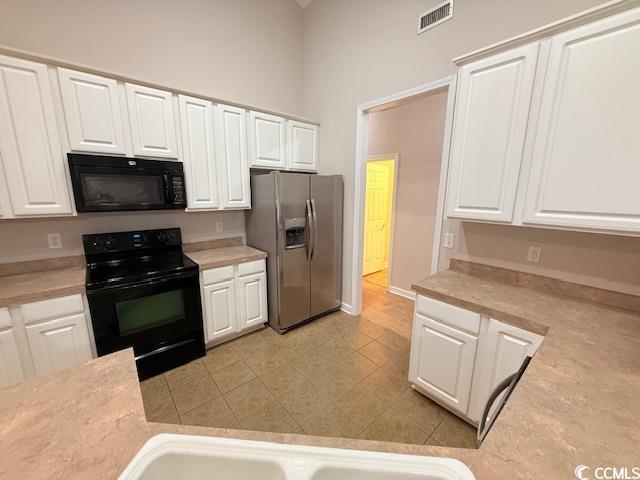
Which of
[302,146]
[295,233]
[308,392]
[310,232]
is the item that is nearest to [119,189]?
[295,233]

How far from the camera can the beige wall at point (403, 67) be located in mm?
1563

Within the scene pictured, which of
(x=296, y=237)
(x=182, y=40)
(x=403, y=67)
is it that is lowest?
(x=296, y=237)

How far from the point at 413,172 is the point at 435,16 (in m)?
1.75

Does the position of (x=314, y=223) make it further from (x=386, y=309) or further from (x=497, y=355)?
(x=497, y=355)

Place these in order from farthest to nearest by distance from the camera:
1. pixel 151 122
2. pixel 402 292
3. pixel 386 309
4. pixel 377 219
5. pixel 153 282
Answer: pixel 377 219
pixel 402 292
pixel 386 309
pixel 151 122
pixel 153 282

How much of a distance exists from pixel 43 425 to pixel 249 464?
0.59 meters

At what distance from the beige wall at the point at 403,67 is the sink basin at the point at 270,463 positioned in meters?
1.72

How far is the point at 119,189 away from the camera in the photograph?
2.05 meters

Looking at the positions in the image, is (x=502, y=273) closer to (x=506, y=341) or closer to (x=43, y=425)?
(x=506, y=341)

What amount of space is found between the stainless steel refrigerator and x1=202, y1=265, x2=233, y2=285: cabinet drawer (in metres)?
0.44

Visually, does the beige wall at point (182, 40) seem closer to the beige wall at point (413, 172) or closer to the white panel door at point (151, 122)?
the white panel door at point (151, 122)

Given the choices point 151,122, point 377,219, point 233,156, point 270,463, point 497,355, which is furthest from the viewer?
point 377,219

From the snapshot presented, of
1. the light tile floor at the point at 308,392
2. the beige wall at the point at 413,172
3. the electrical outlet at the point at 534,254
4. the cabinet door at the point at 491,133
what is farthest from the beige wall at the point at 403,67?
the light tile floor at the point at 308,392

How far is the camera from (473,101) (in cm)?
167
